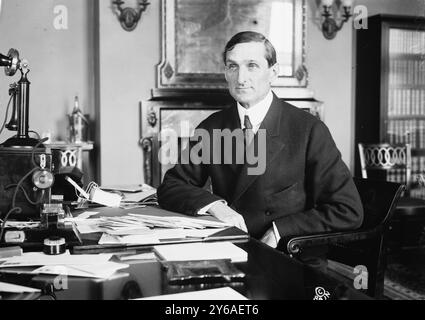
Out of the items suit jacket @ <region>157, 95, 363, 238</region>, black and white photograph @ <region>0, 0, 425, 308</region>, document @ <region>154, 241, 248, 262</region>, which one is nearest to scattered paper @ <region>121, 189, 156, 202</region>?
black and white photograph @ <region>0, 0, 425, 308</region>

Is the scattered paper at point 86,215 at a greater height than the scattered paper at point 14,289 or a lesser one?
greater

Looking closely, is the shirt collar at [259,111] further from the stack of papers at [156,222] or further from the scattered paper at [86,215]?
the scattered paper at [86,215]

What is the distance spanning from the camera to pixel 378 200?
2.04 metres

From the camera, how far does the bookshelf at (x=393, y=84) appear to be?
5383 mm

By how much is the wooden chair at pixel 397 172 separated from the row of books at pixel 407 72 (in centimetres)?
67

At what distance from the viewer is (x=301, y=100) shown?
5273 millimetres

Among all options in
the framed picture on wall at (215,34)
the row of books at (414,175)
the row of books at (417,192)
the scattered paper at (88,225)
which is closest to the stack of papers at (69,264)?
the scattered paper at (88,225)

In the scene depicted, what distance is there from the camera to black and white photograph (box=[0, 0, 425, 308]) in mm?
1138

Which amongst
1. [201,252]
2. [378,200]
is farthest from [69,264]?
[378,200]

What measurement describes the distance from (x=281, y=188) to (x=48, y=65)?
3.58m

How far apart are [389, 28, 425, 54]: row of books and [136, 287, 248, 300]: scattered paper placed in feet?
16.2

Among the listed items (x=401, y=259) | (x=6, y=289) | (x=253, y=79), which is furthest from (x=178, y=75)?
(x=6, y=289)

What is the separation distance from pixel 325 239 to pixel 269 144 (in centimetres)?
45

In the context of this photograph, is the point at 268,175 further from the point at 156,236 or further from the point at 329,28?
the point at 329,28
